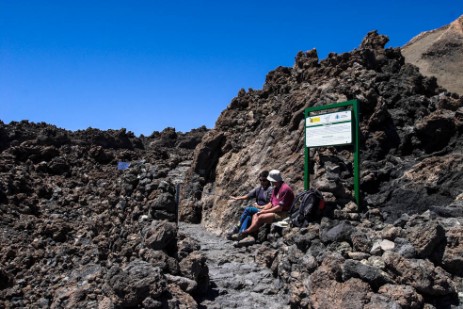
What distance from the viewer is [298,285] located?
23.3 feet

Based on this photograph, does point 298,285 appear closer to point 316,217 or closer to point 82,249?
point 316,217

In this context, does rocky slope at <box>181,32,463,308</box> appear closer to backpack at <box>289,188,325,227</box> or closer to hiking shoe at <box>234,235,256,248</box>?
backpack at <box>289,188,325,227</box>

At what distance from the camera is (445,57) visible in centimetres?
1950

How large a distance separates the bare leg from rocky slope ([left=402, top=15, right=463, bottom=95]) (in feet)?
35.3

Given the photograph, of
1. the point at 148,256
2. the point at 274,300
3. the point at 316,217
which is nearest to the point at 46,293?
the point at 148,256

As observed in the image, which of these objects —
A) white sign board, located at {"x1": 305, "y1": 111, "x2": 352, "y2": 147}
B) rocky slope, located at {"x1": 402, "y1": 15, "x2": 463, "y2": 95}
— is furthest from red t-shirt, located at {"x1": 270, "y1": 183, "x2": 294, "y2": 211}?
rocky slope, located at {"x1": 402, "y1": 15, "x2": 463, "y2": 95}

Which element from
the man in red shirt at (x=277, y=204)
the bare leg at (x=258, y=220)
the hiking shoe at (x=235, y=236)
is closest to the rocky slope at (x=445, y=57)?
the man in red shirt at (x=277, y=204)

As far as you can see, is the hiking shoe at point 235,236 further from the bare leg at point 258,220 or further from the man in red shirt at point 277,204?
the man in red shirt at point 277,204

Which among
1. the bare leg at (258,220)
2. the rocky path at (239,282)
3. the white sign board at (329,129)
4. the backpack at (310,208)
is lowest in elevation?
the rocky path at (239,282)

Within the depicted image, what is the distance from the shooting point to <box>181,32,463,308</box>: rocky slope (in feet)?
20.5

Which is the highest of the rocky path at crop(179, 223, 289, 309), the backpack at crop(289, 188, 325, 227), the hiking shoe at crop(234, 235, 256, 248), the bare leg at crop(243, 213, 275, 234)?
the backpack at crop(289, 188, 325, 227)

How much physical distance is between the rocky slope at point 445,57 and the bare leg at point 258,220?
35.3ft

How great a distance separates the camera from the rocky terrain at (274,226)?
6.49 meters

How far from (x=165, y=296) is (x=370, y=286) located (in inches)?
118
